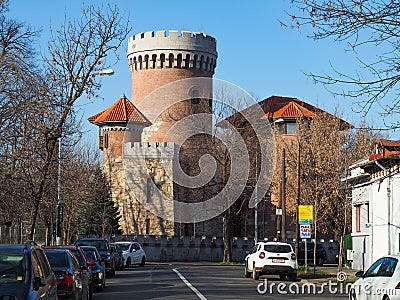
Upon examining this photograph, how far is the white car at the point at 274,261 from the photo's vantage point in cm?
3114

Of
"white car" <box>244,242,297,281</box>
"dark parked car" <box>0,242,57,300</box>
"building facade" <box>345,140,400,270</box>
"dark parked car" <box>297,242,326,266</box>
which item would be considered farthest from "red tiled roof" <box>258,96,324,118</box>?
"dark parked car" <box>0,242,57,300</box>

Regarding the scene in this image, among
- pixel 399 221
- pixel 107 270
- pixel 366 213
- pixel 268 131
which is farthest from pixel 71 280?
pixel 268 131

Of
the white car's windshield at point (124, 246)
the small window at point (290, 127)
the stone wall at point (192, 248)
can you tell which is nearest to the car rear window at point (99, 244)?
the white car's windshield at point (124, 246)

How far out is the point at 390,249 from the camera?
32938 mm

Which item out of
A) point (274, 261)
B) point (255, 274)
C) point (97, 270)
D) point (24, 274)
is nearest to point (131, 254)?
point (255, 274)

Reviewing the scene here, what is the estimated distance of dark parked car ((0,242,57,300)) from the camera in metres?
10.9

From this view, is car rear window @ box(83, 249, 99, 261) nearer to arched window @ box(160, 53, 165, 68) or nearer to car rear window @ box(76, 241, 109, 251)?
car rear window @ box(76, 241, 109, 251)

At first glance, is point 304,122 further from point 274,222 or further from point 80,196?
point 274,222

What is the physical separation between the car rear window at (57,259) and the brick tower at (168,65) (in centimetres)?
6057

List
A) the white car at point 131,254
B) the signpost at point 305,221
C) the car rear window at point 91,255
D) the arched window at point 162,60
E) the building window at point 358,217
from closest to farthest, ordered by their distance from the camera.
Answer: the car rear window at point 91,255, the signpost at point 305,221, the building window at point 358,217, the white car at point 131,254, the arched window at point 162,60

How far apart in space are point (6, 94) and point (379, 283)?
41.7ft

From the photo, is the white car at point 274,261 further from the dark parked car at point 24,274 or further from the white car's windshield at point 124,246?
the dark parked car at point 24,274

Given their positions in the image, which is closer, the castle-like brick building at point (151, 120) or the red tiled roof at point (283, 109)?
the castle-like brick building at point (151, 120)

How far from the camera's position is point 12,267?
11.8 m
